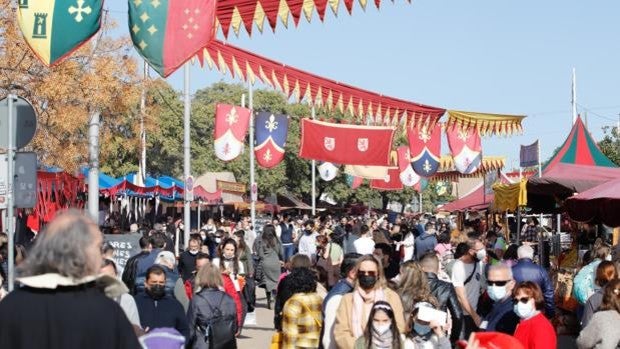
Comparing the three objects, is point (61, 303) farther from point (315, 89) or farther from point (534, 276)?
point (315, 89)

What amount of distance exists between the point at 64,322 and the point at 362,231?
16418mm

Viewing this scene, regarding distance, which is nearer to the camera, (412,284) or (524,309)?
(524,309)

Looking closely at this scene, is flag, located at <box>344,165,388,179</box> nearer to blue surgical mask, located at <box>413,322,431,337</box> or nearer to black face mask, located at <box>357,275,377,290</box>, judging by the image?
black face mask, located at <box>357,275,377,290</box>

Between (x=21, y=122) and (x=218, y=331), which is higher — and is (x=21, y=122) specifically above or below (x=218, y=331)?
above

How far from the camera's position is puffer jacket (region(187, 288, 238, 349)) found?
10219mm

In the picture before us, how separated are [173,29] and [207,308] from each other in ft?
13.4

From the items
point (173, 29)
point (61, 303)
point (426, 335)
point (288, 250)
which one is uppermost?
point (173, 29)

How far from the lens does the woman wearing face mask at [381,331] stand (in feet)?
23.9

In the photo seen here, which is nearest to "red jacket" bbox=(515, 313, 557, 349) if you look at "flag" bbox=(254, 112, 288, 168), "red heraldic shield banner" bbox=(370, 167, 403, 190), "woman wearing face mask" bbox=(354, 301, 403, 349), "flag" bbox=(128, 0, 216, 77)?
"woman wearing face mask" bbox=(354, 301, 403, 349)

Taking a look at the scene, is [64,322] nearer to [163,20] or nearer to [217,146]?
[163,20]

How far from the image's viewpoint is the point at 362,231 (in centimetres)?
2027

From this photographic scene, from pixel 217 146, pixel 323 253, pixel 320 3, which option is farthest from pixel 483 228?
pixel 320 3

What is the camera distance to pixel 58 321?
3955 millimetres

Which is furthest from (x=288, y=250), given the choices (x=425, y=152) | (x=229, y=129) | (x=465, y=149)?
(x=425, y=152)
